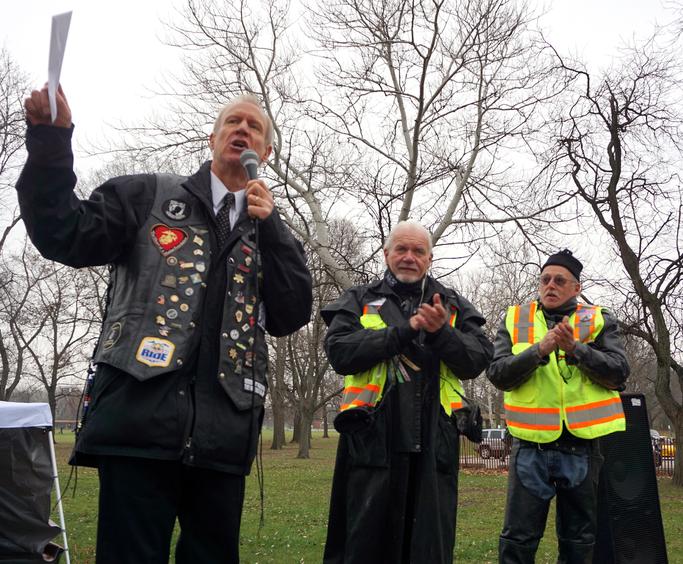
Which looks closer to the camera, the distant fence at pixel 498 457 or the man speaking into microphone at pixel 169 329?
the man speaking into microphone at pixel 169 329

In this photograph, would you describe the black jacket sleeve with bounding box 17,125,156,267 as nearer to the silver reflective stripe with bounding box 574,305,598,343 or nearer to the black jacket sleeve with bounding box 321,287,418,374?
the black jacket sleeve with bounding box 321,287,418,374

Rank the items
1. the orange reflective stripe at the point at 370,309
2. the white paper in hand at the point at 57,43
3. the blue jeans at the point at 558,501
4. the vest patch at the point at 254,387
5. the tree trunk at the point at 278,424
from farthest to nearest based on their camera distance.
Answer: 1. the tree trunk at the point at 278,424
2. the blue jeans at the point at 558,501
3. the orange reflective stripe at the point at 370,309
4. the vest patch at the point at 254,387
5. the white paper in hand at the point at 57,43

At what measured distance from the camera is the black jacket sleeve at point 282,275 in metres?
2.47

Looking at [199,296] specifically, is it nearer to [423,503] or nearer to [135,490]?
[135,490]

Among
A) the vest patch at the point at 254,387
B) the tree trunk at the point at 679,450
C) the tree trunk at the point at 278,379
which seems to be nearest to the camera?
the vest patch at the point at 254,387

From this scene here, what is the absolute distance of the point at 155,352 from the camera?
211cm

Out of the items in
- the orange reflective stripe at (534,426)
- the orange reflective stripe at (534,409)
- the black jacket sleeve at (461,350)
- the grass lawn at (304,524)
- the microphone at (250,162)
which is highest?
the microphone at (250,162)

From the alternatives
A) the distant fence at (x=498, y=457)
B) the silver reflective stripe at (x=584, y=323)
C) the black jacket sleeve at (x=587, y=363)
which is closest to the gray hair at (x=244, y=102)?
the black jacket sleeve at (x=587, y=363)

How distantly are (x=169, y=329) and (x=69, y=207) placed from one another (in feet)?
1.56

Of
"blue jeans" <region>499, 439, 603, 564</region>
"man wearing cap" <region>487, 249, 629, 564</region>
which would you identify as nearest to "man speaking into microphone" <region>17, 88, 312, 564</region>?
"man wearing cap" <region>487, 249, 629, 564</region>

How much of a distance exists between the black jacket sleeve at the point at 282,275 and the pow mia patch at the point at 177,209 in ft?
0.86

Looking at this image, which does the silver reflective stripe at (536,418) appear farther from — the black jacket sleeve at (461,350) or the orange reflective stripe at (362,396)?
the orange reflective stripe at (362,396)

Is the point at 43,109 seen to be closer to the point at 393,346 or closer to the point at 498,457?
the point at 393,346

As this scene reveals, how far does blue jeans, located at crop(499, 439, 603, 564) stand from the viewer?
13.1 ft
